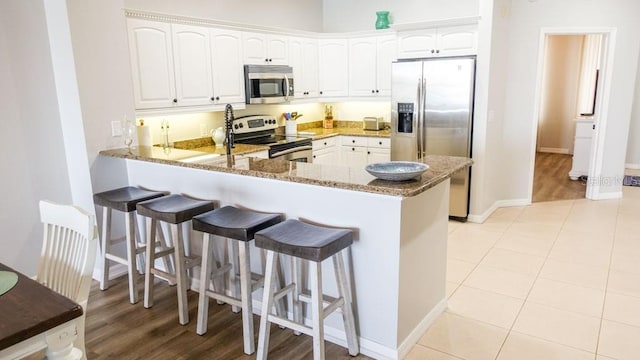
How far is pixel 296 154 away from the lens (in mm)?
5117

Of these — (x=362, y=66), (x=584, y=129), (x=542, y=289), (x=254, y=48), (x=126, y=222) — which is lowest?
(x=542, y=289)

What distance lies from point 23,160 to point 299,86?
10.4 feet

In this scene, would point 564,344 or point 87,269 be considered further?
point 564,344

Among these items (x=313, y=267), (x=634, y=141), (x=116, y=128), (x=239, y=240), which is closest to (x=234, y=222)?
(x=239, y=240)

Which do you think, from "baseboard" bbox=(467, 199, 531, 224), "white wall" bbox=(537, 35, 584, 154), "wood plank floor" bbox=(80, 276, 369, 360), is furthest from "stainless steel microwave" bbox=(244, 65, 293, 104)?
"white wall" bbox=(537, 35, 584, 154)

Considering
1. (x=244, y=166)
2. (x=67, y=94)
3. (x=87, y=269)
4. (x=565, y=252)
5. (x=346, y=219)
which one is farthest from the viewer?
(x=565, y=252)

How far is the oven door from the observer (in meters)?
4.87

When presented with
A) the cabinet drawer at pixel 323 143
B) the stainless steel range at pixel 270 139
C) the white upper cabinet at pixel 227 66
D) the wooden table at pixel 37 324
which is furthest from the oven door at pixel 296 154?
the wooden table at pixel 37 324

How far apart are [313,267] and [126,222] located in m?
1.70

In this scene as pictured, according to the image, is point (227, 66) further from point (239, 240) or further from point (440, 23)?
point (239, 240)

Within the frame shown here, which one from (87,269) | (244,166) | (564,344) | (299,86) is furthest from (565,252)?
(87,269)

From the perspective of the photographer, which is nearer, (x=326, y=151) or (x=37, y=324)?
(x=37, y=324)

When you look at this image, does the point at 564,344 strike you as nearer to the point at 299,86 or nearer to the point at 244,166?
the point at 244,166

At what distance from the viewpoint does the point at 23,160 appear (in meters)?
3.34
